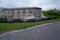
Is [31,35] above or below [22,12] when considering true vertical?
above

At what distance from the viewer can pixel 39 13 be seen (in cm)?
6181

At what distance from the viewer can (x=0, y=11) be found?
6556 centimetres

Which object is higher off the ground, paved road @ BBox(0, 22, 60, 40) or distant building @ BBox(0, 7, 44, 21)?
paved road @ BBox(0, 22, 60, 40)

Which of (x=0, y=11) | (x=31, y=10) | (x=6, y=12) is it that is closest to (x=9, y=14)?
(x=6, y=12)

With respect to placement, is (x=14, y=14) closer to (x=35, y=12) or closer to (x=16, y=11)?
(x=16, y=11)

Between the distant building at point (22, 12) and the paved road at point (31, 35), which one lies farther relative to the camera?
the distant building at point (22, 12)

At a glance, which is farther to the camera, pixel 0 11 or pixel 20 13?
pixel 0 11

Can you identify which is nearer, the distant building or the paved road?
the paved road

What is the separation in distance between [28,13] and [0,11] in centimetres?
1371

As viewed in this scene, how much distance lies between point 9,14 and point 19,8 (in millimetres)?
5240

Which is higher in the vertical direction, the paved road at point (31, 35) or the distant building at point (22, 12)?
the paved road at point (31, 35)

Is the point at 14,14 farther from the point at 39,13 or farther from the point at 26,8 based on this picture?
the point at 39,13

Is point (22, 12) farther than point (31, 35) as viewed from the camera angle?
Yes

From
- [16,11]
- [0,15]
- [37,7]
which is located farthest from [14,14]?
[37,7]
